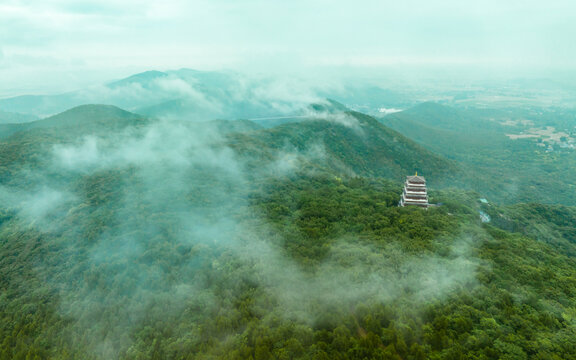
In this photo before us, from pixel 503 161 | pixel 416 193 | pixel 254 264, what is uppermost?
pixel 416 193

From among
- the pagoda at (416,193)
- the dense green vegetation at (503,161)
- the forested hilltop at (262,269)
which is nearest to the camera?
the forested hilltop at (262,269)

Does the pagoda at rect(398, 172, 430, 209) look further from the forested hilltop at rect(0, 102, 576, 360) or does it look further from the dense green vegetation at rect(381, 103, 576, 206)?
the dense green vegetation at rect(381, 103, 576, 206)

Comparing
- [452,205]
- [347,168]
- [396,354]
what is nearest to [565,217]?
[452,205]

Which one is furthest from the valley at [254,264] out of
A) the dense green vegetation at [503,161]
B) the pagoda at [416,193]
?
the dense green vegetation at [503,161]

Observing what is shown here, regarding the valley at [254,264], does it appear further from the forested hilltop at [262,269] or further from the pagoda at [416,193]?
the pagoda at [416,193]

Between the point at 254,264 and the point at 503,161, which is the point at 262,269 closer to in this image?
the point at 254,264

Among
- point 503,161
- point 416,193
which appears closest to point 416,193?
point 416,193
